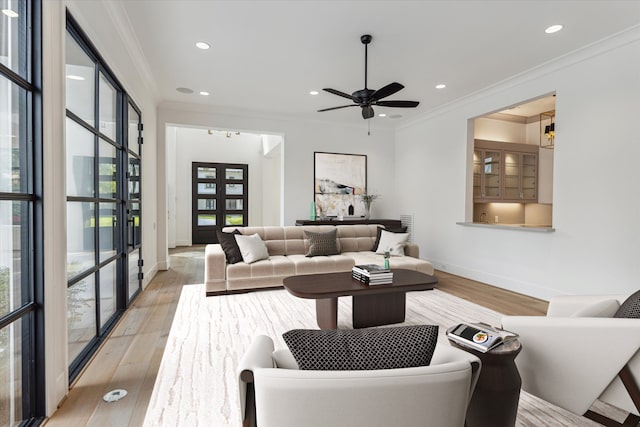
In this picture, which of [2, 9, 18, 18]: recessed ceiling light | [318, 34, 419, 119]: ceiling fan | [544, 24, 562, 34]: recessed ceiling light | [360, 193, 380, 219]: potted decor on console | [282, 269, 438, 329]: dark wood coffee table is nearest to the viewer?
[2, 9, 18, 18]: recessed ceiling light

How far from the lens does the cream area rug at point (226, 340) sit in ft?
5.91

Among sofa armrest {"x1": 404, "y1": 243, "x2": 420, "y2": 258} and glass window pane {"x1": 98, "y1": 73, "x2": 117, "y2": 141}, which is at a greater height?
glass window pane {"x1": 98, "y1": 73, "x2": 117, "y2": 141}

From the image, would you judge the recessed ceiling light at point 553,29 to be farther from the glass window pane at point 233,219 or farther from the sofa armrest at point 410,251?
the glass window pane at point 233,219

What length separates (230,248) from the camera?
4340 millimetres

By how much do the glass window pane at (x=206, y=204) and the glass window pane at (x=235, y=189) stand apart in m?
0.54

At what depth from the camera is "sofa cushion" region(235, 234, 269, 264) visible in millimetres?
4324

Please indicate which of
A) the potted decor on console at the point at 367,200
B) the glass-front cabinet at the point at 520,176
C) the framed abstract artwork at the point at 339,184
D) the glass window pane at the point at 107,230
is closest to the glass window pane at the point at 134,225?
the glass window pane at the point at 107,230

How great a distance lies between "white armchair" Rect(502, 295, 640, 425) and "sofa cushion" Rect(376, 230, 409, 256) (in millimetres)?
3157

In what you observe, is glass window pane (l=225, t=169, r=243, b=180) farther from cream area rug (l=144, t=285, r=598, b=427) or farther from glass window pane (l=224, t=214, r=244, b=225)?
cream area rug (l=144, t=285, r=598, b=427)

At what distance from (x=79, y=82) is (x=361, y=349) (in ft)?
9.03

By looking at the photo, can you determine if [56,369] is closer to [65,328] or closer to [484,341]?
[65,328]

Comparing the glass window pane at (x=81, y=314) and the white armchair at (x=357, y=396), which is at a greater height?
the white armchair at (x=357, y=396)

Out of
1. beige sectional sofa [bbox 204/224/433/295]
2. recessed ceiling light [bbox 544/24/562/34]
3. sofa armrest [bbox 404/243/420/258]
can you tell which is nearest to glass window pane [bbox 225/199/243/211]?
beige sectional sofa [bbox 204/224/433/295]

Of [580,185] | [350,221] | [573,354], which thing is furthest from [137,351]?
[580,185]
